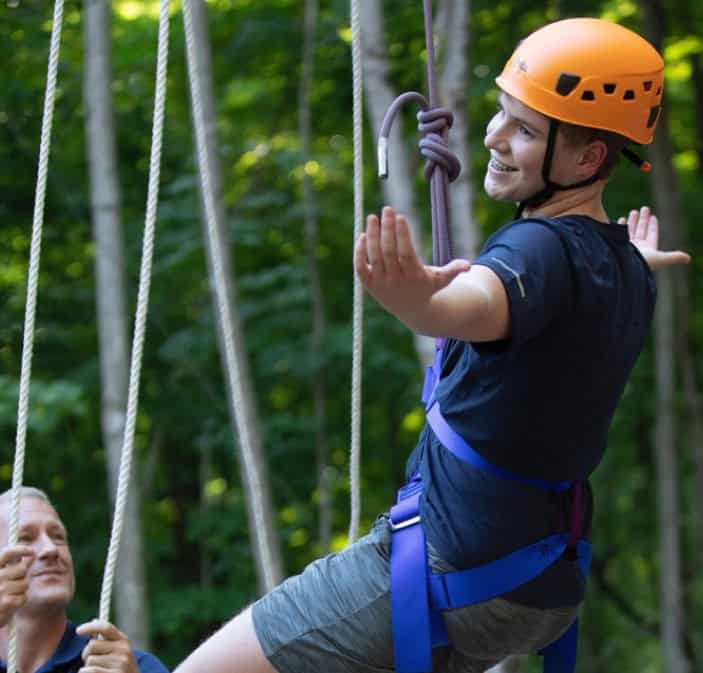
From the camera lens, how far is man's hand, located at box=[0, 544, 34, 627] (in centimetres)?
287

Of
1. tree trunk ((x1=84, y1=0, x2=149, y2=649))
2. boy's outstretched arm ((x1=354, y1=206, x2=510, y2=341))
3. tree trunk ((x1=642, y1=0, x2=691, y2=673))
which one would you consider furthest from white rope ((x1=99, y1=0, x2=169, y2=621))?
tree trunk ((x1=642, y1=0, x2=691, y2=673))

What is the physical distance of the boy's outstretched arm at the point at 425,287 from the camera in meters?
1.96

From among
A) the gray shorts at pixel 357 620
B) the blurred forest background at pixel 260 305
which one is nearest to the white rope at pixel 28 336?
the gray shorts at pixel 357 620

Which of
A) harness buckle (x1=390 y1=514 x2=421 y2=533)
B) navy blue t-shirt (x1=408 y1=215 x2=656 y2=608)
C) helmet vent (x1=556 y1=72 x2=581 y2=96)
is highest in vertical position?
helmet vent (x1=556 y1=72 x2=581 y2=96)

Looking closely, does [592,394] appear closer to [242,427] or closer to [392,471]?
[242,427]

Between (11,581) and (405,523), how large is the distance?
2.92 feet

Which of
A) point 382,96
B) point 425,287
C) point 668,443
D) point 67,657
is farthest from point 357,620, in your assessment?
point 668,443

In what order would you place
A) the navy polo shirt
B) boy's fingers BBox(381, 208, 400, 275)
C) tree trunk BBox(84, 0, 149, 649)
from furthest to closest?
tree trunk BBox(84, 0, 149, 649) → the navy polo shirt → boy's fingers BBox(381, 208, 400, 275)

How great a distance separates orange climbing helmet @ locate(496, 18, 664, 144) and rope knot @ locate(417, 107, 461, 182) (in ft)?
0.94

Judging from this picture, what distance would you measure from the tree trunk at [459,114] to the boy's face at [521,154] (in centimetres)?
326

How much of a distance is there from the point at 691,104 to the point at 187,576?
6310 millimetres

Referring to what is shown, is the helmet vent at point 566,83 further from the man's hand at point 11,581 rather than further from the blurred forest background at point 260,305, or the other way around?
the blurred forest background at point 260,305

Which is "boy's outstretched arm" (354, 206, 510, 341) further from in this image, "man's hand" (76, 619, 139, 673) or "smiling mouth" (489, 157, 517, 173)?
"man's hand" (76, 619, 139, 673)

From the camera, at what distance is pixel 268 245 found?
12727 mm
